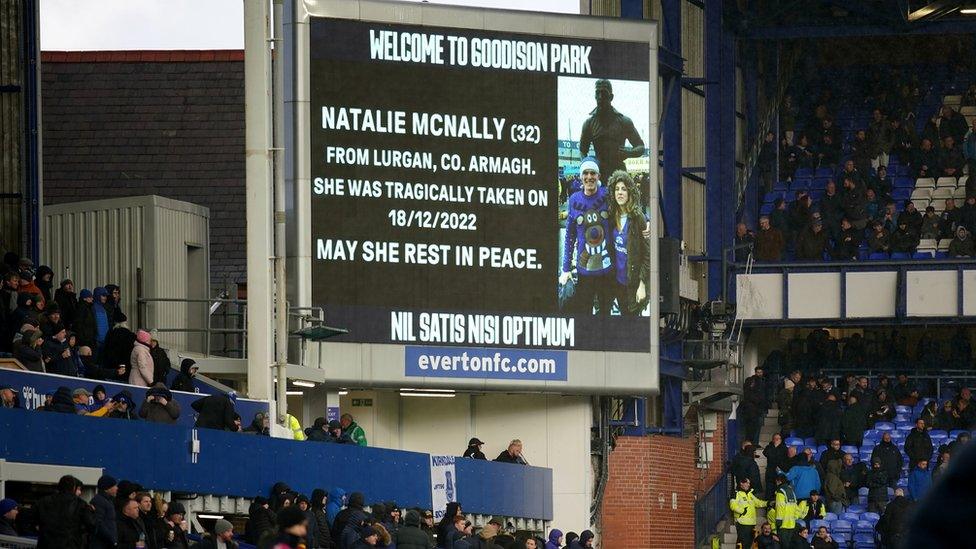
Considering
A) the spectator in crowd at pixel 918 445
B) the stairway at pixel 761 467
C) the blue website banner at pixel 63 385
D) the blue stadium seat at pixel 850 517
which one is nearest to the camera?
the blue website banner at pixel 63 385

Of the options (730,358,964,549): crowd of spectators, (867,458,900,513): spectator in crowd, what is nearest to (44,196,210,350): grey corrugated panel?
(730,358,964,549): crowd of spectators

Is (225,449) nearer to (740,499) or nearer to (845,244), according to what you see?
(740,499)

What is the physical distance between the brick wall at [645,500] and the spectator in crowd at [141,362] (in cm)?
1250

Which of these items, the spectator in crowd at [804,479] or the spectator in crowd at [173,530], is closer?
the spectator in crowd at [173,530]

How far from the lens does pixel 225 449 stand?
1644 centimetres

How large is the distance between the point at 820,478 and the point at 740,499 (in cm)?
191

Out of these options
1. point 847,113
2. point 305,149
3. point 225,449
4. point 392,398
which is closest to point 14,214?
point 305,149

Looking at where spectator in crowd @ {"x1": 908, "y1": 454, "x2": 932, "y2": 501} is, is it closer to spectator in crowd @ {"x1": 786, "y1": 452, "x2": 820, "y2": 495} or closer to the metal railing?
spectator in crowd @ {"x1": 786, "y1": 452, "x2": 820, "y2": 495}

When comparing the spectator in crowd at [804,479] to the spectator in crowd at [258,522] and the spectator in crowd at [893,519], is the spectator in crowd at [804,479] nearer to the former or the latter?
the spectator in crowd at [893,519]

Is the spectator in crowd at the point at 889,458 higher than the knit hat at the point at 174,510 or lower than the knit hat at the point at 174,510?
lower

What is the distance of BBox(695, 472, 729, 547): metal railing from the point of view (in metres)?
30.6

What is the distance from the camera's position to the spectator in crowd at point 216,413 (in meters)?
16.7

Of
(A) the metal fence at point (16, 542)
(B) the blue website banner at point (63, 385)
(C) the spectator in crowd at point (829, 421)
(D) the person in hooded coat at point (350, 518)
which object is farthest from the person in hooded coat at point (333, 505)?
(C) the spectator in crowd at point (829, 421)

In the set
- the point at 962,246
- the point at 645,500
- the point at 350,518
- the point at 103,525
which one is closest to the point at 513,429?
the point at 645,500
